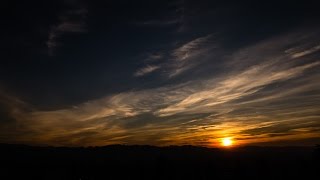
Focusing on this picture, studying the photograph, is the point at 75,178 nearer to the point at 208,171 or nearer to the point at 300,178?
the point at 208,171

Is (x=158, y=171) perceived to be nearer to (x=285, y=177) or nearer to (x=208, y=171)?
(x=208, y=171)

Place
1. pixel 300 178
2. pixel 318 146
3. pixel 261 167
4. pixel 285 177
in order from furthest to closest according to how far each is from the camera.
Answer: pixel 261 167, pixel 285 177, pixel 300 178, pixel 318 146

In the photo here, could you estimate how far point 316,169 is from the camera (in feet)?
216

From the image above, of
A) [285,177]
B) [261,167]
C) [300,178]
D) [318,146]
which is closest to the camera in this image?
[318,146]

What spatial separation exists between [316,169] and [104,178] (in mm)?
59354

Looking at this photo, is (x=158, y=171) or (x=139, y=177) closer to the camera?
(x=158, y=171)

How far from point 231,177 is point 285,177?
572 inches

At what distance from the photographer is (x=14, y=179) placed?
311 ft

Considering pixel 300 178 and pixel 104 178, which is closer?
pixel 300 178

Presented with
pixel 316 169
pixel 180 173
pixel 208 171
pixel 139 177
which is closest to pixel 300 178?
pixel 316 169

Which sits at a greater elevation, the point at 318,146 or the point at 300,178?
the point at 318,146

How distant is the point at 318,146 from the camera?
65188 mm

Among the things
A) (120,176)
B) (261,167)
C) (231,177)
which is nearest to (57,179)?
(120,176)

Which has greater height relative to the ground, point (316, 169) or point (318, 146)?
point (318, 146)
